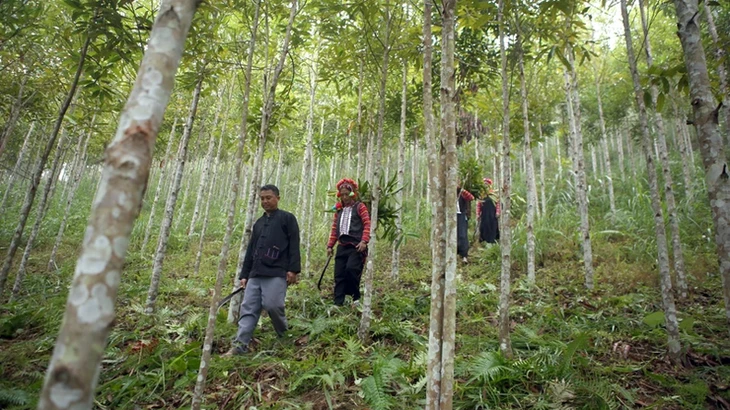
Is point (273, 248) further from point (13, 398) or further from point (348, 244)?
point (13, 398)

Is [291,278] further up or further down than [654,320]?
further up

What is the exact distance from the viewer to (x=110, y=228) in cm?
96

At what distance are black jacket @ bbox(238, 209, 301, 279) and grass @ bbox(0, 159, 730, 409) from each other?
0.72 meters

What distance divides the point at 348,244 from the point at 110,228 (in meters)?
4.32

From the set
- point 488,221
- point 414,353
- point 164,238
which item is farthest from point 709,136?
point 488,221

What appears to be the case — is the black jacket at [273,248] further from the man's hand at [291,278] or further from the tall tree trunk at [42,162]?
the tall tree trunk at [42,162]

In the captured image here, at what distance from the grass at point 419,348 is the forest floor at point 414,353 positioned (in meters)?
0.01

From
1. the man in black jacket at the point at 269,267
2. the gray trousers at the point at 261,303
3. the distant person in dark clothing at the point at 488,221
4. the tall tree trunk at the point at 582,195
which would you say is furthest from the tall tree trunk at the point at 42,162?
the distant person in dark clothing at the point at 488,221

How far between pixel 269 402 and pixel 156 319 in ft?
9.17

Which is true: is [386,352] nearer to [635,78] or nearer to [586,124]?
[635,78]

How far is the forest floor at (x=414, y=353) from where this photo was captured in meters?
2.76

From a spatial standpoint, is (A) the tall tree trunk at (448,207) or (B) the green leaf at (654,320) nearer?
(A) the tall tree trunk at (448,207)

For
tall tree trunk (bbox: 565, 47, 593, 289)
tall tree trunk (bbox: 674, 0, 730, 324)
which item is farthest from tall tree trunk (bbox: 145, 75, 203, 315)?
tall tree trunk (bbox: 565, 47, 593, 289)

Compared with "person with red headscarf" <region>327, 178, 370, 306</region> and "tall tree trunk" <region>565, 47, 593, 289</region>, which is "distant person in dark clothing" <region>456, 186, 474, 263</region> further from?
"person with red headscarf" <region>327, 178, 370, 306</region>
